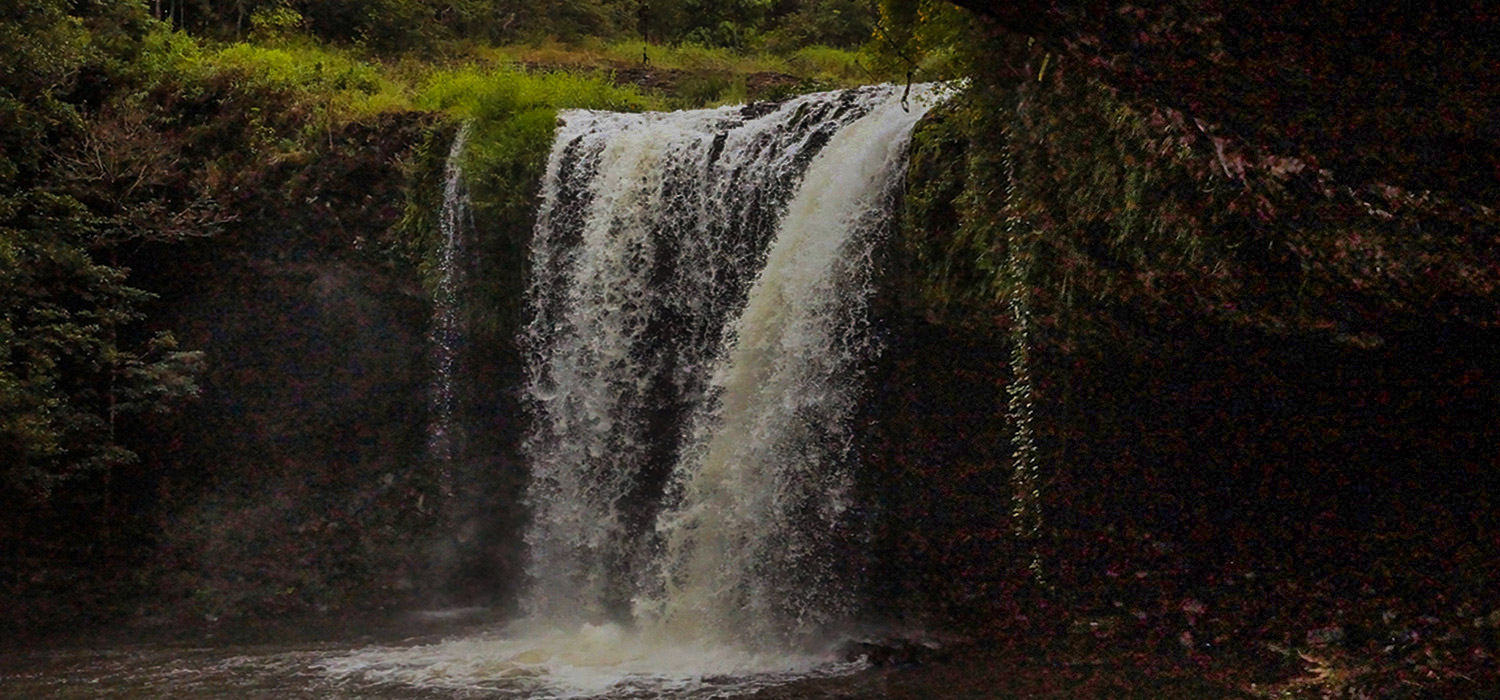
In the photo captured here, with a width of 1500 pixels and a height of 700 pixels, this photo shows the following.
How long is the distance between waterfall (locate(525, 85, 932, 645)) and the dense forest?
42cm

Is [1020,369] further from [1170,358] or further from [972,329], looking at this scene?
[1170,358]

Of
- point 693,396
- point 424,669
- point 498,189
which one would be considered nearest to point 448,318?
point 498,189

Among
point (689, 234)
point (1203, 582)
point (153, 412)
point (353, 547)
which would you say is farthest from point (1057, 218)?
point (153, 412)

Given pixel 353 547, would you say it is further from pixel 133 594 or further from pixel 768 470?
pixel 768 470

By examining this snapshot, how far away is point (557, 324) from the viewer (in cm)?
1080

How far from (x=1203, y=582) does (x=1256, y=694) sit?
90 centimetres

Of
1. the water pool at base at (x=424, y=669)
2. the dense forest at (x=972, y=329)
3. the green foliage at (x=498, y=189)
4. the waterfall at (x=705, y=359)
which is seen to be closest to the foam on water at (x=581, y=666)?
the water pool at base at (x=424, y=669)

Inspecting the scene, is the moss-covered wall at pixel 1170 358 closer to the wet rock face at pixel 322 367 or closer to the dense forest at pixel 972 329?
the dense forest at pixel 972 329

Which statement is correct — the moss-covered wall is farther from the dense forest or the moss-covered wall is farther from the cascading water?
the cascading water

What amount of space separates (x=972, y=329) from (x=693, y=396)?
2.65 m

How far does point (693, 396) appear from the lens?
10141 millimetres

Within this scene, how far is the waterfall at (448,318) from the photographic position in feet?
37.1

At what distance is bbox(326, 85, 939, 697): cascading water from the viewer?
29.2 feet

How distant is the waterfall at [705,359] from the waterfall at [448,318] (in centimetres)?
84
